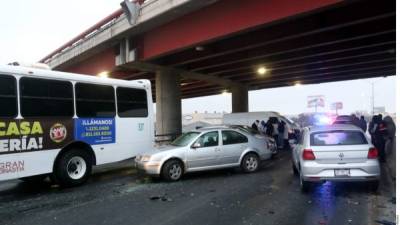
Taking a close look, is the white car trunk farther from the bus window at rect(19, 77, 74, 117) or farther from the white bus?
the bus window at rect(19, 77, 74, 117)

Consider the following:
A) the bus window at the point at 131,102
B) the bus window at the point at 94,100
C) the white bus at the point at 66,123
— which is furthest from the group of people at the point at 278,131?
the bus window at the point at 94,100

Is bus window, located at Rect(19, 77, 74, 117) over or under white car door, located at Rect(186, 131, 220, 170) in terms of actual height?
over

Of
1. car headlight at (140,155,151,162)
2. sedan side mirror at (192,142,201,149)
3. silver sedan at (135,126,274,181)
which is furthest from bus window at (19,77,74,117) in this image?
sedan side mirror at (192,142,201,149)

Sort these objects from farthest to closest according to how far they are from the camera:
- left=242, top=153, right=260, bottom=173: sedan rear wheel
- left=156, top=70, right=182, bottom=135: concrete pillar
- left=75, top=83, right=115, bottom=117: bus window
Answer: left=156, top=70, right=182, bottom=135: concrete pillar
left=242, top=153, right=260, bottom=173: sedan rear wheel
left=75, top=83, right=115, bottom=117: bus window

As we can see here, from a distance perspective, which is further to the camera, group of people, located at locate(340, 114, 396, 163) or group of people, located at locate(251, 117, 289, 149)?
group of people, located at locate(251, 117, 289, 149)

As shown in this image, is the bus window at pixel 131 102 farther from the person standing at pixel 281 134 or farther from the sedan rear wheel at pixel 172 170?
the person standing at pixel 281 134

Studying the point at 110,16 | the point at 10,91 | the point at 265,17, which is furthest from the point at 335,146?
the point at 110,16

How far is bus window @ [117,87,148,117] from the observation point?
11.9 metres

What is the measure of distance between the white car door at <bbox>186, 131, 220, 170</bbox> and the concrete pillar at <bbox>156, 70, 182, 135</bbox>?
34.0 ft

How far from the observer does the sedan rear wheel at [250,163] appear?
12.1 metres

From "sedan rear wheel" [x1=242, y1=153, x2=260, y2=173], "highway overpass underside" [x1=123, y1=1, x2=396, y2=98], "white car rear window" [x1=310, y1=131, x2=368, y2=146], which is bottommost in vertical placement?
"sedan rear wheel" [x1=242, y1=153, x2=260, y2=173]

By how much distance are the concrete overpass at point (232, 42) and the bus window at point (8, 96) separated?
669 centimetres

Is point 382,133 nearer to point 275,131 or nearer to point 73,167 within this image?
point 275,131

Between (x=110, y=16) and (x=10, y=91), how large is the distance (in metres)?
10.2
